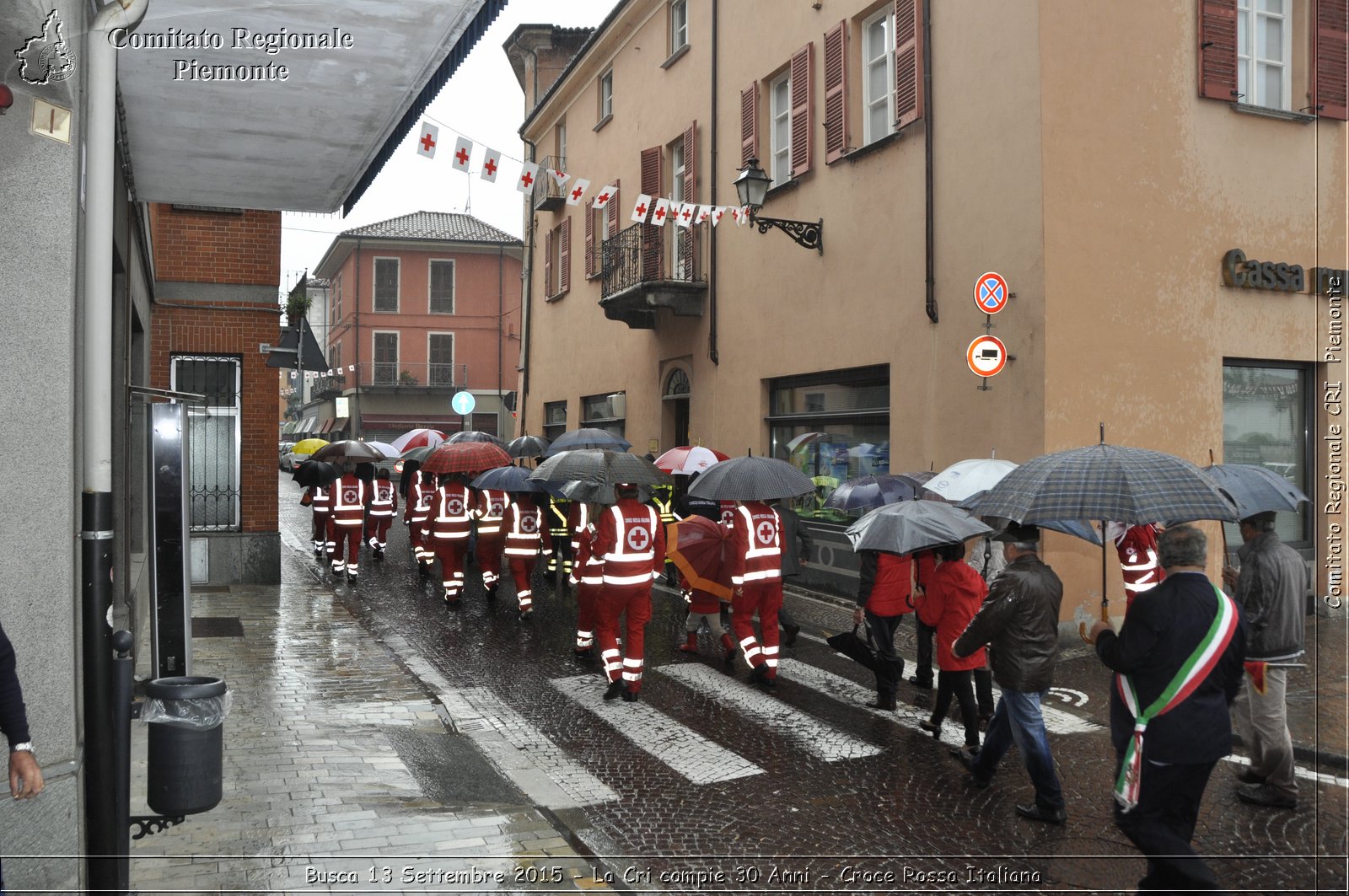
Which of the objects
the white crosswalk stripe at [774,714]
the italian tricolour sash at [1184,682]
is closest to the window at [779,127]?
the white crosswalk stripe at [774,714]

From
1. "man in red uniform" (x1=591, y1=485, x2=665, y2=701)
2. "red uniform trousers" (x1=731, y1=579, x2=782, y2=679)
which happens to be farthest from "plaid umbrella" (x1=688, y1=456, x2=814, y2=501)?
"red uniform trousers" (x1=731, y1=579, x2=782, y2=679)

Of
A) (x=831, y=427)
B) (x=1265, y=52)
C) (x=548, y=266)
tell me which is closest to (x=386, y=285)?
(x=548, y=266)

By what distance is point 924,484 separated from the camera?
9.88 metres

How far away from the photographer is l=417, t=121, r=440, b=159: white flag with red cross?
10.5m

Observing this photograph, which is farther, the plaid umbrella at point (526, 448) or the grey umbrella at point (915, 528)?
the plaid umbrella at point (526, 448)

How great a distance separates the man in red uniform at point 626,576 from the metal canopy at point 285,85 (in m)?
3.38

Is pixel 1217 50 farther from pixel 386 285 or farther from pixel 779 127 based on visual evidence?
pixel 386 285

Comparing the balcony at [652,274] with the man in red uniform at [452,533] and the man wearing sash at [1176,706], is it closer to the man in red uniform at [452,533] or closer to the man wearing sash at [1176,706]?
the man in red uniform at [452,533]

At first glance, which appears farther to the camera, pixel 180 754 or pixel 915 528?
pixel 915 528

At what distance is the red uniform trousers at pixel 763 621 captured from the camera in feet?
29.8

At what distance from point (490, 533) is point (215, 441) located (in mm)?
4679

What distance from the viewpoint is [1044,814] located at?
600cm

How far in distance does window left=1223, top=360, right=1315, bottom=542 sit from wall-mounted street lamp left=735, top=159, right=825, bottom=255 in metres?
5.51

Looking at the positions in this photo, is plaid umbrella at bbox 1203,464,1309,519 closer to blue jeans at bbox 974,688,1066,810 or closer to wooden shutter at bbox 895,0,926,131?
blue jeans at bbox 974,688,1066,810
